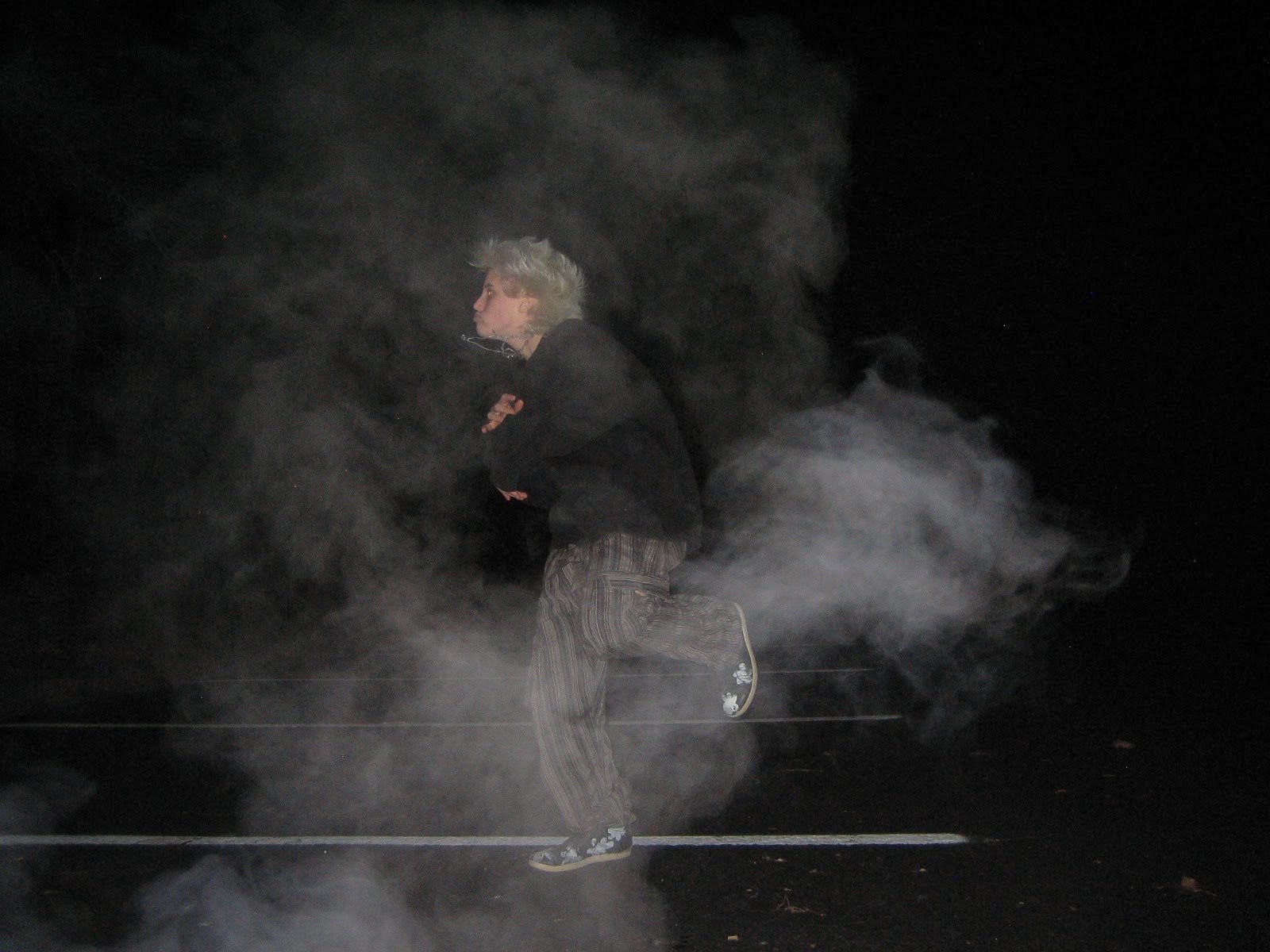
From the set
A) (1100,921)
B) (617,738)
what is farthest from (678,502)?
(617,738)

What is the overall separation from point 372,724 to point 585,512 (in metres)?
2.97

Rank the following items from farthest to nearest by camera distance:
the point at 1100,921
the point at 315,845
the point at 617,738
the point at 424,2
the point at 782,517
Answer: the point at 782,517 → the point at 424,2 → the point at 617,738 → the point at 315,845 → the point at 1100,921

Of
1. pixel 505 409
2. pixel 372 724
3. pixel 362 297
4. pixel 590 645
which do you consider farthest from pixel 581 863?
pixel 362 297

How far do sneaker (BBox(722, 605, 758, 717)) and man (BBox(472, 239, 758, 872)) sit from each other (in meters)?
0.16

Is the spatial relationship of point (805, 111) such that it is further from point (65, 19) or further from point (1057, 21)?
point (65, 19)

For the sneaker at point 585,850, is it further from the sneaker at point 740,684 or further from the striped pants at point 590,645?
the sneaker at point 740,684

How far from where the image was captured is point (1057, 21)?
37.0ft

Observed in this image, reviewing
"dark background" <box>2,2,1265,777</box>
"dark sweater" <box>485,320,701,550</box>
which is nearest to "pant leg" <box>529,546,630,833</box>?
"dark sweater" <box>485,320,701,550</box>

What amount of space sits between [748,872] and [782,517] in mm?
3833

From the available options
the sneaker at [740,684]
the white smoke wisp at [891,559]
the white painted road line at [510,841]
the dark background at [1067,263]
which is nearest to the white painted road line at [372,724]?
the white smoke wisp at [891,559]

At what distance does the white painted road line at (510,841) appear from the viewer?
4.06 m

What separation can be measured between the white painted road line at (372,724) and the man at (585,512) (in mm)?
1977

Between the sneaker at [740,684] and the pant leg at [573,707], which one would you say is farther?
the sneaker at [740,684]

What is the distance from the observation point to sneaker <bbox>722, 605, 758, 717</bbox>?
12.7ft
